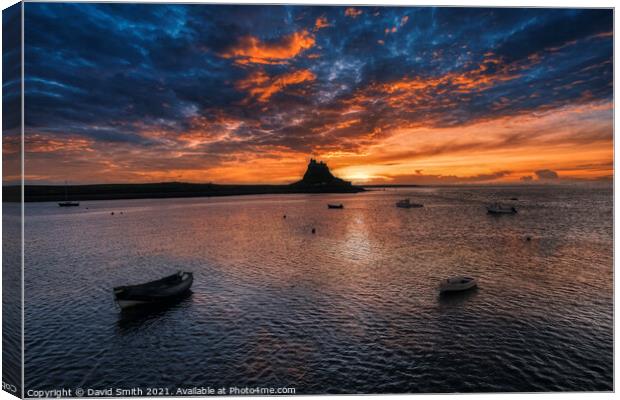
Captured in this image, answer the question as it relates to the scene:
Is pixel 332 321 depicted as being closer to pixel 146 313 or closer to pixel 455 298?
pixel 455 298

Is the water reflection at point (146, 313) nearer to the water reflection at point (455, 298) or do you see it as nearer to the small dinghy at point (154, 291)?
the small dinghy at point (154, 291)

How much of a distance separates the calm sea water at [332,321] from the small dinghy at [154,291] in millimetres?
1260

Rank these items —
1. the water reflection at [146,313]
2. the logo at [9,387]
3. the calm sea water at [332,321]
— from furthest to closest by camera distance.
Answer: the water reflection at [146,313], the calm sea water at [332,321], the logo at [9,387]

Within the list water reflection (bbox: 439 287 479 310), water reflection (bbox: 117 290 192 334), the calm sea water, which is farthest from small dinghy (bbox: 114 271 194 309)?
water reflection (bbox: 439 287 479 310)

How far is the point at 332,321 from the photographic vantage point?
71.2ft

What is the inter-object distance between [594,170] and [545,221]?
58424mm

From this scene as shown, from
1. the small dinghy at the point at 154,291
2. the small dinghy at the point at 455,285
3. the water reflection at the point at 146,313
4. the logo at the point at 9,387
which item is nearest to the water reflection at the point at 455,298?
the small dinghy at the point at 455,285

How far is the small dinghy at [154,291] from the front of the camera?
2455cm

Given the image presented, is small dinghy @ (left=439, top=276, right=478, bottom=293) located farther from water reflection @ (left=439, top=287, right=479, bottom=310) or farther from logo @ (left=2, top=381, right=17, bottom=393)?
logo @ (left=2, top=381, right=17, bottom=393)

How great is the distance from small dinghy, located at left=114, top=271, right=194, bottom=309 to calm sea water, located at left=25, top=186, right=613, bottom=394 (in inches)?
49.6

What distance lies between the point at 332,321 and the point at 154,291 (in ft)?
46.4

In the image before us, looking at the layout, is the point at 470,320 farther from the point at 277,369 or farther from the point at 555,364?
the point at 277,369

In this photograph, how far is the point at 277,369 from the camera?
16.7 m

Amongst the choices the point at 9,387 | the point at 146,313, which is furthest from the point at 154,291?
the point at 9,387
